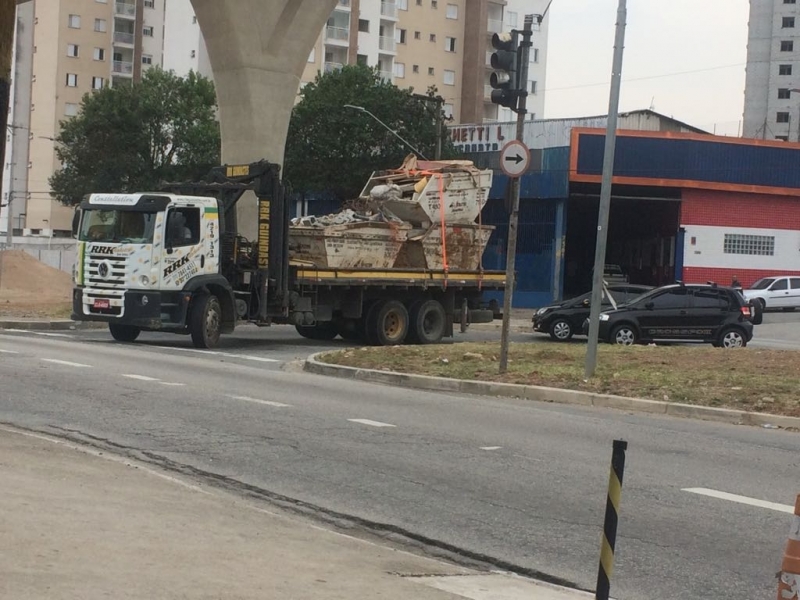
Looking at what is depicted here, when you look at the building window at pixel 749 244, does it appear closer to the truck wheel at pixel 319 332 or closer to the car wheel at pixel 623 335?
the car wheel at pixel 623 335

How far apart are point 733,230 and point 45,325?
3058 cm

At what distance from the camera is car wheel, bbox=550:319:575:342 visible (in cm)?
2912

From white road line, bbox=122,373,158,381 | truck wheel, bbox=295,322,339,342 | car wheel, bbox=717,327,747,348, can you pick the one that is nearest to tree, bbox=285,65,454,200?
truck wheel, bbox=295,322,339,342

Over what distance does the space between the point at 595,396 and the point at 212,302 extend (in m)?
9.65

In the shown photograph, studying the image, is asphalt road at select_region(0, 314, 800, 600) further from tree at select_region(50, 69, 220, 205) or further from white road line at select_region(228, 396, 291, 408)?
tree at select_region(50, 69, 220, 205)

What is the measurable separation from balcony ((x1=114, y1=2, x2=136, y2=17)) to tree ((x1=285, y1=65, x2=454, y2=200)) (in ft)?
159

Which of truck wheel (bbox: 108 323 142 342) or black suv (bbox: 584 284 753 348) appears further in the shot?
black suv (bbox: 584 284 753 348)

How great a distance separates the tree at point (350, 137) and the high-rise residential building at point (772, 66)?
2704 inches

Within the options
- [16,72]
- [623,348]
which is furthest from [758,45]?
[623,348]

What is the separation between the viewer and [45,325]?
28.8 metres

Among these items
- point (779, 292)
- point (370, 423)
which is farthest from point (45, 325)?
point (779, 292)

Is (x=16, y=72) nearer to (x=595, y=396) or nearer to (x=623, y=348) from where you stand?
(x=623, y=348)

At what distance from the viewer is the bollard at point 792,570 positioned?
15.5 feet

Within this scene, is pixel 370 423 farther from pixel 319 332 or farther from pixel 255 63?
pixel 255 63
